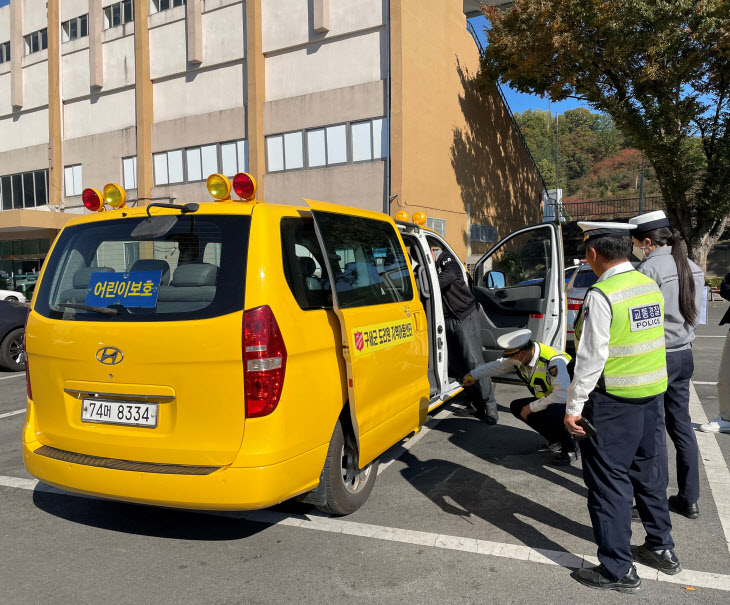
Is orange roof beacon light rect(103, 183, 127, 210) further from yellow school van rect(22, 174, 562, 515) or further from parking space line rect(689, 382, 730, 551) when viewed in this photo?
parking space line rect(689, 382, 730, 551)

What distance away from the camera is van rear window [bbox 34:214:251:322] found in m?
3.08

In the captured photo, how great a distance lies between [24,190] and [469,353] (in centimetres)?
2909

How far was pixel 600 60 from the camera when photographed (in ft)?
62.7

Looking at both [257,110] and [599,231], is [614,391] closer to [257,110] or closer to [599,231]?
[599,231]

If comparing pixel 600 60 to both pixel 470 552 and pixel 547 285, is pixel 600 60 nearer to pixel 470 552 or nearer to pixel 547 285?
pixel 547 285

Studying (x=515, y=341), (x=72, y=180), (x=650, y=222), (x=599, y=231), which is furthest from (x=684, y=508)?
(x=72, y=180)

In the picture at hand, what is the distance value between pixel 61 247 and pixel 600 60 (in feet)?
63.7

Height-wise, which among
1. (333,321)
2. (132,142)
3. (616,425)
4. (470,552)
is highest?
(132,142)

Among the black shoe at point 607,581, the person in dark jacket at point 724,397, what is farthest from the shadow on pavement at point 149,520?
the person in dark jacket at point 724,397

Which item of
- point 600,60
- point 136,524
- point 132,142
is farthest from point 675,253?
point 132,142

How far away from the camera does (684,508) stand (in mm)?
3742

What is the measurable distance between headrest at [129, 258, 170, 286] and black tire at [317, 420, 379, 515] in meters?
1.25

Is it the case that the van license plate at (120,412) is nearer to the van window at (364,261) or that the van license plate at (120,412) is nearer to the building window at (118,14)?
the van window at (364,261)

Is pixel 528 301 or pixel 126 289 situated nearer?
pixel 126 289
